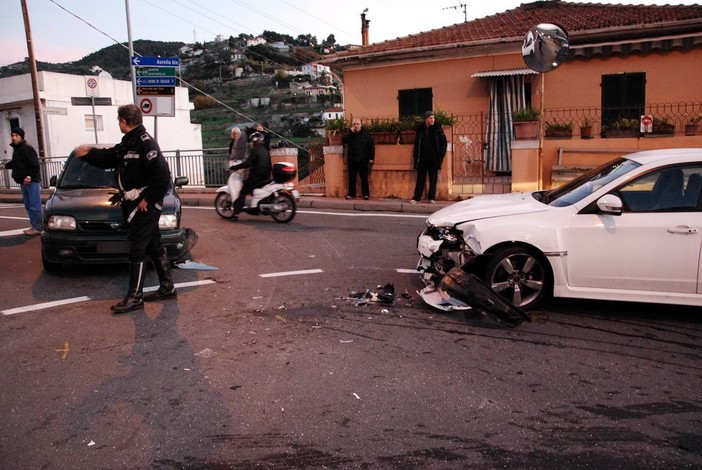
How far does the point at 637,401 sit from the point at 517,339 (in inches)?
49.5

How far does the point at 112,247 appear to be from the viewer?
714cm

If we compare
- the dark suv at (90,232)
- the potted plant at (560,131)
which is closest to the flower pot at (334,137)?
the potted plant at (560,131)

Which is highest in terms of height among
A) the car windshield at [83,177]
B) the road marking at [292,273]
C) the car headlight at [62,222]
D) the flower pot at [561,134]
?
the flower pot at [561,134]

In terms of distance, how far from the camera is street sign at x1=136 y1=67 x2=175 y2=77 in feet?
47.5

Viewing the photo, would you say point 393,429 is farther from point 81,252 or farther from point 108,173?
point 108,173

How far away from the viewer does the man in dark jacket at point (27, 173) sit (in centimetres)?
1040

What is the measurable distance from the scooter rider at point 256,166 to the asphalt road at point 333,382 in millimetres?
4487

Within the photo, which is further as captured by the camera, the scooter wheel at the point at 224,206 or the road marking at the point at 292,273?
the scooter wheel at the point at 224,206

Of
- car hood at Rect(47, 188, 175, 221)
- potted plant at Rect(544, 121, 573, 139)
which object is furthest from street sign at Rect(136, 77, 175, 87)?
potted plant at Rect(544, 121, 573, 139)

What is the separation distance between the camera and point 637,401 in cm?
→ 401

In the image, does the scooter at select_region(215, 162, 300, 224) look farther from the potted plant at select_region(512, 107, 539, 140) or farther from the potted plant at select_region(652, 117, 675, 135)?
the potted plant at select_region(652, 117, 675, 135)

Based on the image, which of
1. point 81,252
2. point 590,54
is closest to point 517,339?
point 81,252

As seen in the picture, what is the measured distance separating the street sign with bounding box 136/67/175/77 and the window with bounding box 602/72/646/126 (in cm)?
1153

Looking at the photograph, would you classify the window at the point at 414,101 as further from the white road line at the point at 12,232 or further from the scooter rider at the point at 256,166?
the white road line at the point at 12,232
